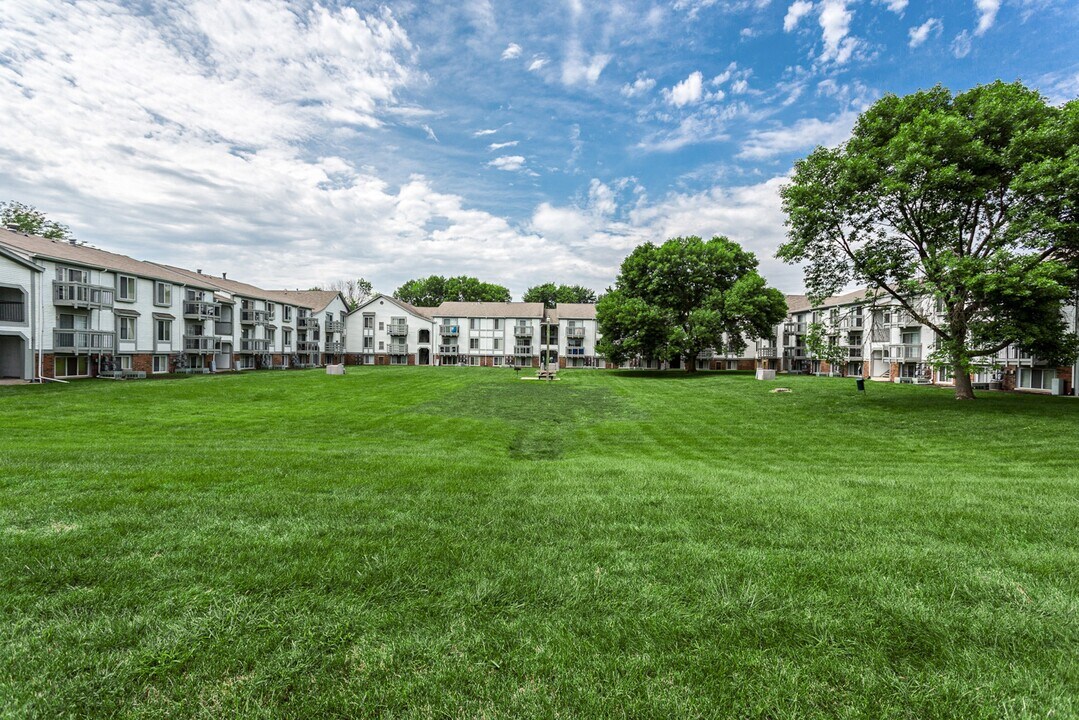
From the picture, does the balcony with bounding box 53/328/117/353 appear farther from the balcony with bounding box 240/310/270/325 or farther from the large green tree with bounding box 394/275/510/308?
the large green tree with bounding box 394/275/510/308

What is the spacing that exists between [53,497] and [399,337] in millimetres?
76143

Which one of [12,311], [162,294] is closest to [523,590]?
A: [12,311]

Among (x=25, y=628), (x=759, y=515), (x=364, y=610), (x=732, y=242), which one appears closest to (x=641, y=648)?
(x=364, y=610)

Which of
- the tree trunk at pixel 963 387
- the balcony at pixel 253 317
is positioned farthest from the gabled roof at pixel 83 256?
the tree trunk at pixel 963 387

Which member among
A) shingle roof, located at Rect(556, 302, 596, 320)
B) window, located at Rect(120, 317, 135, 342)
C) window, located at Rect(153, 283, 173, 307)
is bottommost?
window, located at Rect(120, 317, 135, 342)

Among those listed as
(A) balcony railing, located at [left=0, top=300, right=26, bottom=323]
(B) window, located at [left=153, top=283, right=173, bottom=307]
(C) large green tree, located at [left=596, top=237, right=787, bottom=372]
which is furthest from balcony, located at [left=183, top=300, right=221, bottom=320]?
(C) large green tree, located at [left=596, top=237, right=787, bottom=372]

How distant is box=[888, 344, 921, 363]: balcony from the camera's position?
154 feet

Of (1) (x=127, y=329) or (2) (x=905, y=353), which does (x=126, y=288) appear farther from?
(2) (x=905, y=353)

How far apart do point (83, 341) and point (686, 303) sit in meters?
55.5

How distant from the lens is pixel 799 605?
376 cm

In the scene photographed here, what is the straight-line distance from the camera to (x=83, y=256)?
Answer: 3628 cm

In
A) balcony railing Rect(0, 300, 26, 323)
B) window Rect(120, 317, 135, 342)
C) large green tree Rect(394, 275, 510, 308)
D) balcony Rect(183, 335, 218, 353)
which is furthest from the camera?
large green tree Rect(394, 275, 510, 308)

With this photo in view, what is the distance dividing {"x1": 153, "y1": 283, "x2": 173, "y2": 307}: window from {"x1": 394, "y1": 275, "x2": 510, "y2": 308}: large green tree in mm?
61768

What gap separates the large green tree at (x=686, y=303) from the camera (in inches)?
1950
